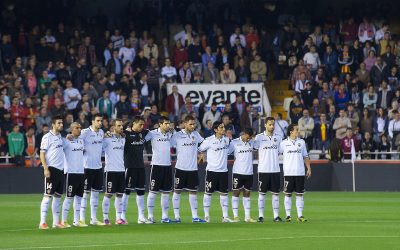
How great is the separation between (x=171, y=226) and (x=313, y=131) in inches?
656

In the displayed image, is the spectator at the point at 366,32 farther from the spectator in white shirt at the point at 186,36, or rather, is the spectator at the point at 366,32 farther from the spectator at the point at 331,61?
the spectator in white shirt at the point at 186,36

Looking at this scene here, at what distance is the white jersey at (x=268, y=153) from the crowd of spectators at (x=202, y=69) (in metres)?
11.2

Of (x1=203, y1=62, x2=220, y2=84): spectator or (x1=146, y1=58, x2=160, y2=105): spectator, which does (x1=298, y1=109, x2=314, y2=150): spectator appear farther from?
(x1=146, y1=58, x2=160, y2=105): spectator

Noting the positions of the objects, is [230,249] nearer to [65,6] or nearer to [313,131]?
[313,131]

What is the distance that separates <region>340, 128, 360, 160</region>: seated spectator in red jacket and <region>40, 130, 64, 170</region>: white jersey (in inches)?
683

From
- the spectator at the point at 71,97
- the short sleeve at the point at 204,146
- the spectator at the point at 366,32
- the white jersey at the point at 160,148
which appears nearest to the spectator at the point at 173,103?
the spectator at the point at 71,97

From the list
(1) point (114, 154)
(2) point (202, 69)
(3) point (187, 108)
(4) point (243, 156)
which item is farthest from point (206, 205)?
(2) point (202, 69)

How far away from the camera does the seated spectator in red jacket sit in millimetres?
41875

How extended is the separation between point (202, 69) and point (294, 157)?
17950 millimetres

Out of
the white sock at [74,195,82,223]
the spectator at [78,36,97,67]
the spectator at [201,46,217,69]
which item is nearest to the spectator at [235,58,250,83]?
the spectator at [201,46,217,69]

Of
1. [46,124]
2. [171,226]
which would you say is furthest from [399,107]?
[171,226]

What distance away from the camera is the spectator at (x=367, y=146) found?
41.9m

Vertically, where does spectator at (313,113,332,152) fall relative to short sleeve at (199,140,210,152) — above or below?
above

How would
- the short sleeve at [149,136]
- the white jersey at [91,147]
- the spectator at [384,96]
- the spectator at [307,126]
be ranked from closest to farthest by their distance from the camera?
the white jersey at [91,147], the short sleeve at [149,136], the spectator at [307,126], the spectator at [384,96]
